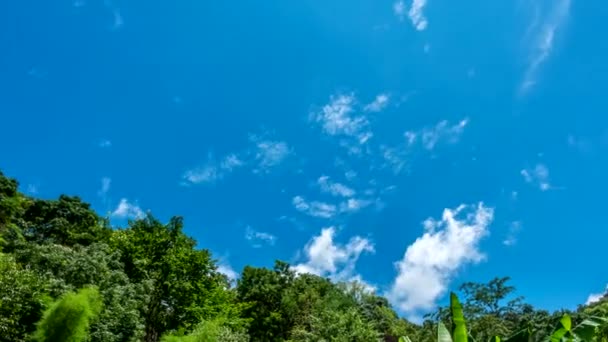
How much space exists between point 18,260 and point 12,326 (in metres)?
4.00

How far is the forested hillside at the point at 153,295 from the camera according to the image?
16.4 meters

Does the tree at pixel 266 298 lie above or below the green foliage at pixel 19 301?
above

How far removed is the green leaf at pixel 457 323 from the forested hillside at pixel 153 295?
31.4 inches

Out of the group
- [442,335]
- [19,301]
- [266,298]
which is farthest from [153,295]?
[442,335]

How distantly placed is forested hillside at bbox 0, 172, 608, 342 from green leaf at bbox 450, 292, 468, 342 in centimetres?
80

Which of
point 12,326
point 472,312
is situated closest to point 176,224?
point 12,326

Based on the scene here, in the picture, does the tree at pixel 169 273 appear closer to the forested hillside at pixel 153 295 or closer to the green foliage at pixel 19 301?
the forested hillside at pixel 153 295

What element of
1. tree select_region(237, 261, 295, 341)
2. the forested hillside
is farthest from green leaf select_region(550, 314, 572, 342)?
tree select_region(237, 261, 295, 341)

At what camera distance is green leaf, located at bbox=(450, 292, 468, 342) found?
7152 mm

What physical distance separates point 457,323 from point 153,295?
741 inches

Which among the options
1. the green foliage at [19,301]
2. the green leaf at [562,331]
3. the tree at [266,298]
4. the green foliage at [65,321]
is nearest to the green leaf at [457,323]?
the green leaf at [562,331]

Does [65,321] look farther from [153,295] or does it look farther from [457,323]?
[457,323]

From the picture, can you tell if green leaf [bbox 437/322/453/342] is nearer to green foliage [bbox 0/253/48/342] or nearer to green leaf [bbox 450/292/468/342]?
green leaf [bbox 450/292/468/342]

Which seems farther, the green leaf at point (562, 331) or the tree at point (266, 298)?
the tree at point (266, 298)
